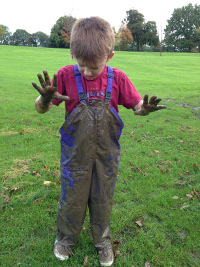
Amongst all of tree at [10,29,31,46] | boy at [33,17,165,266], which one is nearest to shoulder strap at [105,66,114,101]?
boy at [33,17,165,266]

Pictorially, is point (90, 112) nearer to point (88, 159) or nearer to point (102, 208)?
point (88, 159)

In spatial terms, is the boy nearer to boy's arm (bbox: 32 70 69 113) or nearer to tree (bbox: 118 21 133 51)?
boy's arm (bbox: 32 70 69 113)

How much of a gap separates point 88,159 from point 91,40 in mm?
1046

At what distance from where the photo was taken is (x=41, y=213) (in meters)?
3.16

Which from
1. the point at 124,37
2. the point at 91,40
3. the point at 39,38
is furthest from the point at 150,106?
the point at 39,38

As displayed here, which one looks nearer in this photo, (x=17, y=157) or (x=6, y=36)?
(x=17, y=157)

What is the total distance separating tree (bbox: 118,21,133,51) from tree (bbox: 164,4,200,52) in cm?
1531

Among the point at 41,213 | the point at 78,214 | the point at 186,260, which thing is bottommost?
the point at 186,260

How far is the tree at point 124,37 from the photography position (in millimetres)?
55906

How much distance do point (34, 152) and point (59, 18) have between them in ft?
208

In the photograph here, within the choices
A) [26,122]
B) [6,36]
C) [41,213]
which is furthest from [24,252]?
[6,36]

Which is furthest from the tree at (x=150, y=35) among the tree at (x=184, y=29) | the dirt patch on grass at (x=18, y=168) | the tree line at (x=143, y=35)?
the dirt patch on grass at (x=18, y=168)

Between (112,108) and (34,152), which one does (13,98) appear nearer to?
(34,152)

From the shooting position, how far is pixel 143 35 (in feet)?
198
